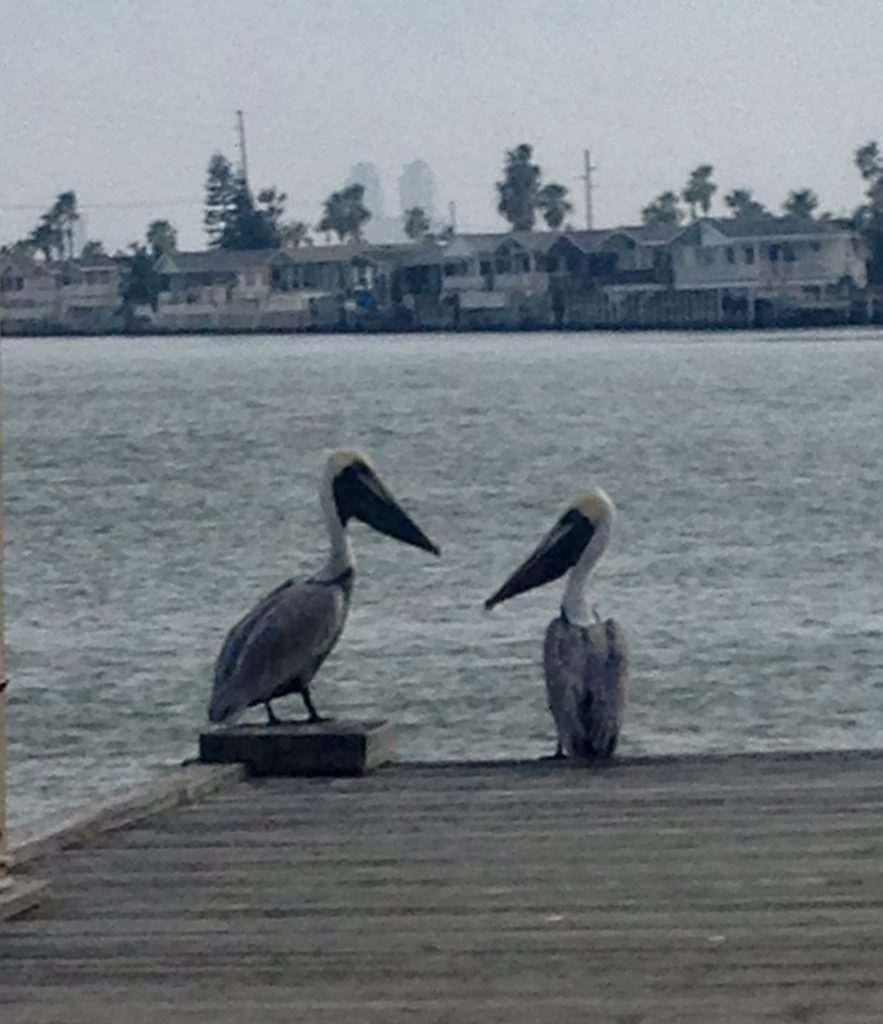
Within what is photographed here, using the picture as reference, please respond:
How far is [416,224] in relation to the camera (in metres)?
180

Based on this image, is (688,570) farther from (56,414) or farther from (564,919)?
(56,414)

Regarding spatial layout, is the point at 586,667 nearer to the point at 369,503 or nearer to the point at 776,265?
the point at 369,503

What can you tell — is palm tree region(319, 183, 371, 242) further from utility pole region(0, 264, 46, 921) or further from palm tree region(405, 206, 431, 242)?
utility pole region(0, 264, 46, 921)

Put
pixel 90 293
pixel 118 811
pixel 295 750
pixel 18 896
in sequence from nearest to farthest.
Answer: pixel 18 896, pixel 118 811, pixel 295 750, pixel 90 293

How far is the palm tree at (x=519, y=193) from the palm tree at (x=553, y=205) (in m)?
0.34

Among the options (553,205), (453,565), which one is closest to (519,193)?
(553,205)

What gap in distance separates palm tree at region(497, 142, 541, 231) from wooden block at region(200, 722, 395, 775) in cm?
15546

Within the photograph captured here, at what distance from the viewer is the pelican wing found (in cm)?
980

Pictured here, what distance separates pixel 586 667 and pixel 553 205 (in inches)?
6123

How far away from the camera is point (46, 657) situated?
25250 millimetres

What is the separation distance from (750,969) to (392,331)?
6599 inches

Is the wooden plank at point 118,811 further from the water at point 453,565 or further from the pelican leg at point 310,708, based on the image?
the water at point 453,565

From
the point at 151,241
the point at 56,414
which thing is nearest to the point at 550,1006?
the point at 56,414

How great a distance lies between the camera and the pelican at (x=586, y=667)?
9453 mm
